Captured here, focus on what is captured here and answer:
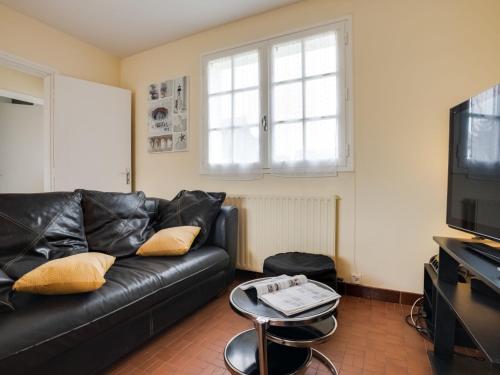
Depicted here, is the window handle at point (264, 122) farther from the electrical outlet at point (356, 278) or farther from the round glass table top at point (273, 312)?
the round glass table top at point (273, 312)

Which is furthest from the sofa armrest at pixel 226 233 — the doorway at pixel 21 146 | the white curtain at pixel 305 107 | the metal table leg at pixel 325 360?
the doorway at pixel 21 146

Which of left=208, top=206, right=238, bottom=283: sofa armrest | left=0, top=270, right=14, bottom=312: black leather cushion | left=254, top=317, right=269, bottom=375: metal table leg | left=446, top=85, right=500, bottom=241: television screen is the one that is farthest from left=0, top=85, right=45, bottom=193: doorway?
left=446, top=85, right=500, bottom=241: television screen

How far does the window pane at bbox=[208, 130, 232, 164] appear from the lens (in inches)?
105

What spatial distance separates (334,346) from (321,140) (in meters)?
1.48

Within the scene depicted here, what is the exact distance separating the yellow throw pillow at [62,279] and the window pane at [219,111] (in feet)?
5.92

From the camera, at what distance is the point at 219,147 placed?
2.73 metres

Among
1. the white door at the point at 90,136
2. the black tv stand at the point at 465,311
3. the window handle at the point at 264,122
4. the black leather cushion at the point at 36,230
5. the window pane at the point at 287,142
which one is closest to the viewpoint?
the black tv stand at the point at 465,311

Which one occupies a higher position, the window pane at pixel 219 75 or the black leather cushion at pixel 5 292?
the window pane at pixel 219 75

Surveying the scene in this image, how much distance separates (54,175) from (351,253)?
9.60 ft

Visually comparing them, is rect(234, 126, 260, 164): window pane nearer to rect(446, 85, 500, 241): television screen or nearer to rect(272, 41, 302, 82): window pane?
rect(272, 41, 302, 82): window pane

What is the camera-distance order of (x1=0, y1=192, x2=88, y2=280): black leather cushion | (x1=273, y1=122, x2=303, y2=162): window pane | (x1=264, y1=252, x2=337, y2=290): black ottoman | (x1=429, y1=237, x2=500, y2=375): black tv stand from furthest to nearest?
1. (x1=273, y1=122, x2=303, y2=162): window pane
2. (x1=264, y1=252, x2=337, y2=290): black ottoman
3. (x1=0, y1=192, x2=88, y2=280): black leather cushion
4. (x1=429, y1=237, x2=500, y2=375): black tv stand

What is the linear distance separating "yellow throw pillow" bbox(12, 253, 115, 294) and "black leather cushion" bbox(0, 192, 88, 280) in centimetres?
28

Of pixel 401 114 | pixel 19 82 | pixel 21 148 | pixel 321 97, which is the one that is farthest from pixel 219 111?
pixel 21 148

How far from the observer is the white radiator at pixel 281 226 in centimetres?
219
